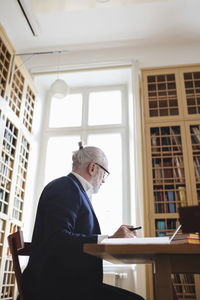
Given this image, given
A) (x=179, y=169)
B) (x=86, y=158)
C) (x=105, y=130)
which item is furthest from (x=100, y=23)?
(x=86, y=158)

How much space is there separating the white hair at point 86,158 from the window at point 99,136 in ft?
7.20

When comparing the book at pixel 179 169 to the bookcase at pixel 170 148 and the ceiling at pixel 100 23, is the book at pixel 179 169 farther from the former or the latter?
the ceiling at pixel 100 23

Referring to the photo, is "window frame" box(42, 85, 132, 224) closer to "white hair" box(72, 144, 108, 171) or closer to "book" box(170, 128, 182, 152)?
"book" box(170, 128, 182, 152)

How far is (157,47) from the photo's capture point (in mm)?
4531

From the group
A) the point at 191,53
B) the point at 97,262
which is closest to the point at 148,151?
the point at 191,53

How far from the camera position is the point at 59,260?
1.42 m

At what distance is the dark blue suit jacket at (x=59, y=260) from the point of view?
1.39m

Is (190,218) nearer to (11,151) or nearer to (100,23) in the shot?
(11,151)

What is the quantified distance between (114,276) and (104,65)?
275 cm

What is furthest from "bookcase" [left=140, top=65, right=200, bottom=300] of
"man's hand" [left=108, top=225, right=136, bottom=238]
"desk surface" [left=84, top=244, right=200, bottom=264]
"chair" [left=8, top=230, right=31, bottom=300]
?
"desk surface" [left=84, top=244, right=200, bottom=264]

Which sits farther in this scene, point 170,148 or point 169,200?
point 170,148

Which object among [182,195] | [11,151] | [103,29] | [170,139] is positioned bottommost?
[182,195]

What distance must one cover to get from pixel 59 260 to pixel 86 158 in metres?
0.75

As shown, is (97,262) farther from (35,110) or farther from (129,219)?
(35,110)
